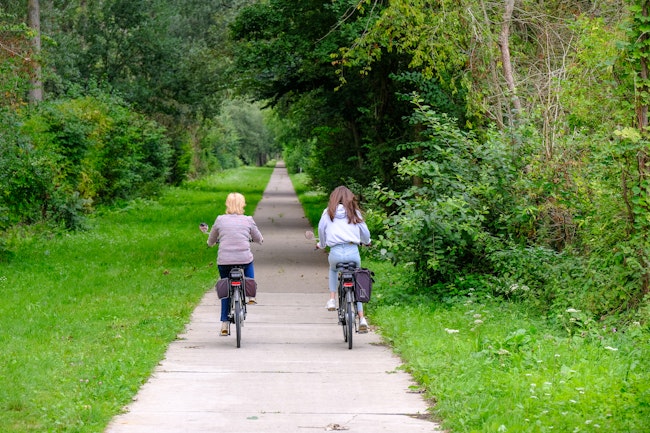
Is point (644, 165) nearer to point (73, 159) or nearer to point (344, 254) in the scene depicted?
point (344, 254)

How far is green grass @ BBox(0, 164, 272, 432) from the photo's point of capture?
314 inches

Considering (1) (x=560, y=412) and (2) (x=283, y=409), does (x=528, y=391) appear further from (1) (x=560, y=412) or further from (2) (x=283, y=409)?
(2) (x=283, y=409)

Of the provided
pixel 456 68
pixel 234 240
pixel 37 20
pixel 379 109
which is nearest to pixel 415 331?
pixel 234 240

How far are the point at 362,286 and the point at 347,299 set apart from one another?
0.23 meters

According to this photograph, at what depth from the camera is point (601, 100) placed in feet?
39.5

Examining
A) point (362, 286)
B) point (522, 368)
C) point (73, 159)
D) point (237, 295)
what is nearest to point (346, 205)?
point (362, 286)

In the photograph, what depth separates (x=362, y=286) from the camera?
11.2 meters

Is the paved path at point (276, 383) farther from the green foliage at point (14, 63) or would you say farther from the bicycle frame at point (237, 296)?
the green foliage at point (14, 63)

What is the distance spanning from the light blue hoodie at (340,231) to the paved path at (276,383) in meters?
1.16

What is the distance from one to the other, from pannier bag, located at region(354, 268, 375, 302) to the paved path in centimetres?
58

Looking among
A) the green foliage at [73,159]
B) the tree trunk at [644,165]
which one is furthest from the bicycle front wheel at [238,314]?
the green foliage at [73,159]

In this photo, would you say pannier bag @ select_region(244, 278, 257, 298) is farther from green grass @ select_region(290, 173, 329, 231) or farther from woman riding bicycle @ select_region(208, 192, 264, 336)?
green grass @ select_region(290, 173, 329, 231)

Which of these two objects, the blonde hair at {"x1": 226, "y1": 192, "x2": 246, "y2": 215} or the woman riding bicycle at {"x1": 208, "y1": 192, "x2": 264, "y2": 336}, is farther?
the blonde hair at {"x1": 226, "y1": 192, "x2": 246, "y2": 215}

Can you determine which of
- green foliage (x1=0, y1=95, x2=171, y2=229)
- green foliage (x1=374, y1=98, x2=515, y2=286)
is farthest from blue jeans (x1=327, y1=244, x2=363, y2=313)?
green foliage (x1=0, y1=95, x2=171, y2=229)
